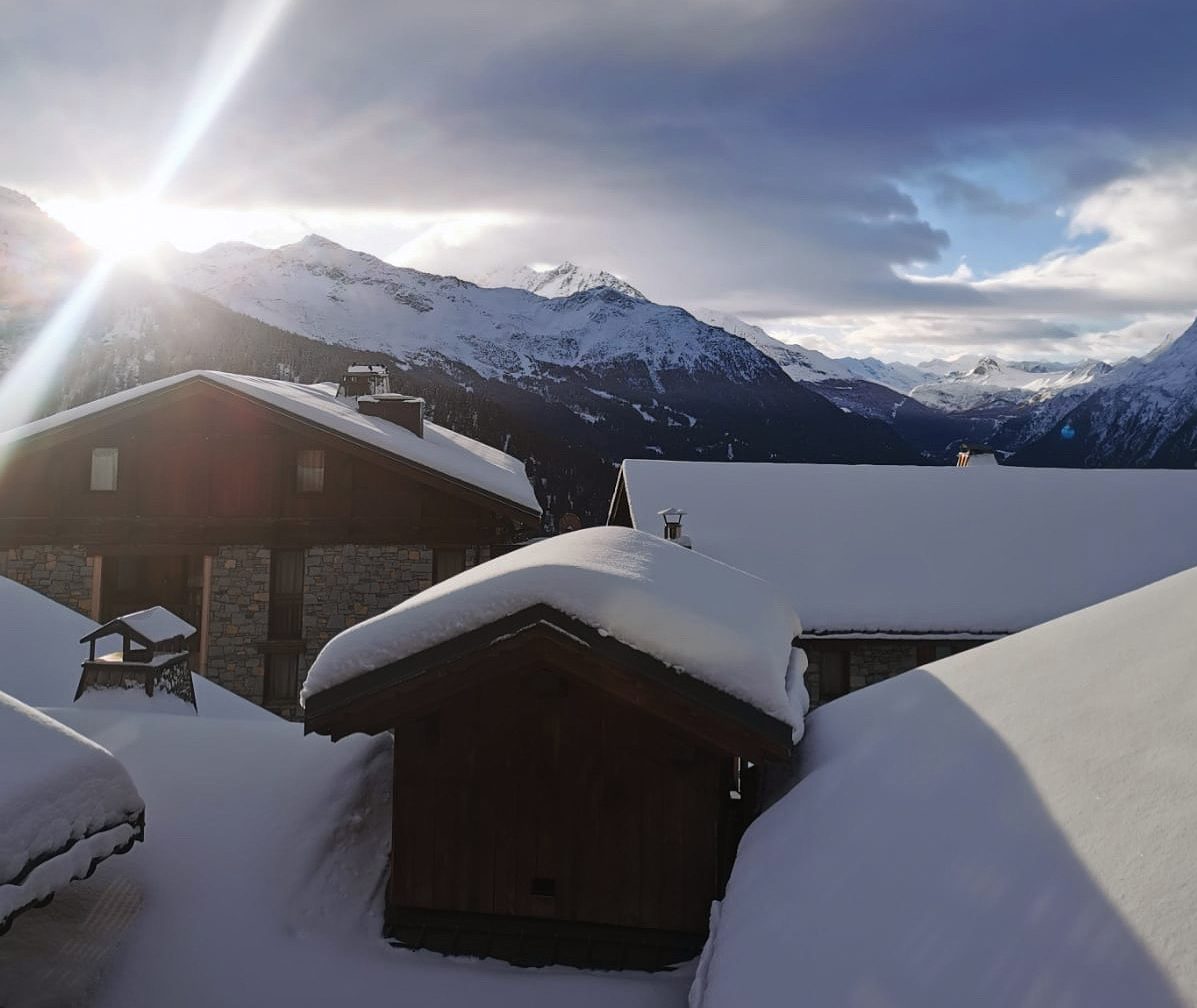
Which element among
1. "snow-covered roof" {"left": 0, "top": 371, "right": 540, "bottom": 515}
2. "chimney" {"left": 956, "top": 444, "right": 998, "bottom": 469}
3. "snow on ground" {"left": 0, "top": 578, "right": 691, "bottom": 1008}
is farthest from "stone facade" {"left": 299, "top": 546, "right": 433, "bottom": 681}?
"chimney" {"left": 956, "top": 444, "right": 998, "bottom": 469}

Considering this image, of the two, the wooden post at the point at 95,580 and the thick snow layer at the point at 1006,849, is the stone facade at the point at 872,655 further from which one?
the wooden post at the point at 95,580

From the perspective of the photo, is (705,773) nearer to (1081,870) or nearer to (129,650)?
(1081,870)

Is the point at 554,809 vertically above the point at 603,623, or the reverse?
the point at 603,623

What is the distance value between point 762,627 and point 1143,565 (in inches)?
550

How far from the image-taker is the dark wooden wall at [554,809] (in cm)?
548

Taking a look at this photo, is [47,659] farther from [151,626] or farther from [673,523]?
[673,523]

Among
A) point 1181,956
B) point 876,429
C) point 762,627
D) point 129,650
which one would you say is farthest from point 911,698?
point 876,429

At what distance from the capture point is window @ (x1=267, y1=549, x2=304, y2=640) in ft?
58.9

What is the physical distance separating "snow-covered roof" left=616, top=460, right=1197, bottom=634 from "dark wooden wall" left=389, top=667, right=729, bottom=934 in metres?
9.76

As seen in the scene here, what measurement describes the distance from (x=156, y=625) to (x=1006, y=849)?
999cm

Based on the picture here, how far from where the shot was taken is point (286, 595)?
59.5 feet

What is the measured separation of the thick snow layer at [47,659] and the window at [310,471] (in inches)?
186

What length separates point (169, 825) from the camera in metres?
6.21

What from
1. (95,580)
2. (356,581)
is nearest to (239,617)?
(356,581)
